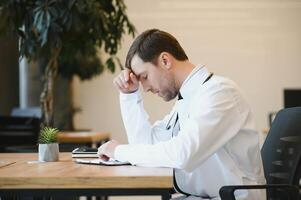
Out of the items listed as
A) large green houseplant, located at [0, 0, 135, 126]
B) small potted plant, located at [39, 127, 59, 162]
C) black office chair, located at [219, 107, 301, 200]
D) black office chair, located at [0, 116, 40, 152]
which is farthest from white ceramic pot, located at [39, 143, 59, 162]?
black office chair, located at [0, 116, 40, 152]

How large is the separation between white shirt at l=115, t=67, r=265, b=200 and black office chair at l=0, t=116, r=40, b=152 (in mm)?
2469

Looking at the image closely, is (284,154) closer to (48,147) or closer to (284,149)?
(284,149)

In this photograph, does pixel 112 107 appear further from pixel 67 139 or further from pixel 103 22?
pixel 103 22

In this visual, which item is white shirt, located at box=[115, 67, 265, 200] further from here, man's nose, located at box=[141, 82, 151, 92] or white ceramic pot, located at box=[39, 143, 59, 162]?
white ceramic pot, located at box=[39, 143, 59, 162]

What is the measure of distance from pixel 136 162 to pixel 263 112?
17.1 ft

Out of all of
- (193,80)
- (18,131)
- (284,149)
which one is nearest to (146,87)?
(193,80)

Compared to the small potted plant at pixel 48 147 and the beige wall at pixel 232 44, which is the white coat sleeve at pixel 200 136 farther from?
the beige wall at pixel 232 44

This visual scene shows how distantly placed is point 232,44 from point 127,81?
4749 mm

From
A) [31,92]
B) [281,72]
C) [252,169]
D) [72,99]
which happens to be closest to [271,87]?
[281,72]

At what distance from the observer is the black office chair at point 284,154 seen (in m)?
1.96

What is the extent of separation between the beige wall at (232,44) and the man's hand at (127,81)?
4.45m

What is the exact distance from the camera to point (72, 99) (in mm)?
6660

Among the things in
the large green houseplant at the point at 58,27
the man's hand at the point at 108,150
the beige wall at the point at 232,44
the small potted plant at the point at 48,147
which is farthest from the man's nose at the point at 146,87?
the beige wall at the point at 232,44

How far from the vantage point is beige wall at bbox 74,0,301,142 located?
6.79 meters
